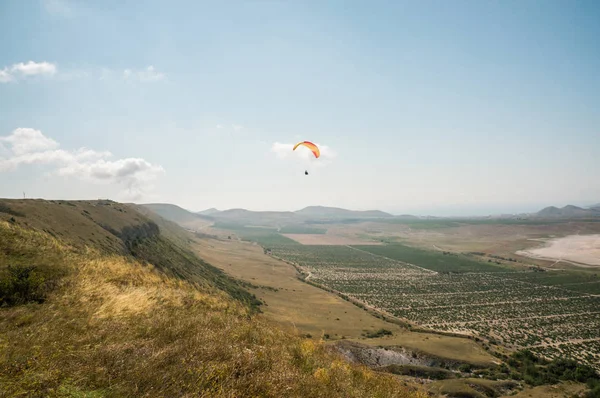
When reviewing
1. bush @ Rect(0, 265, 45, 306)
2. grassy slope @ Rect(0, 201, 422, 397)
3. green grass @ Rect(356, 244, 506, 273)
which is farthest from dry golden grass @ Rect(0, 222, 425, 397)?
green grass @ Rect(356, 244, 506, 273)

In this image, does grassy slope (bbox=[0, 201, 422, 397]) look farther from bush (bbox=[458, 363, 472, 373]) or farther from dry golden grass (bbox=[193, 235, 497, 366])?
bush (bbox=[458, 363, 472, 373])

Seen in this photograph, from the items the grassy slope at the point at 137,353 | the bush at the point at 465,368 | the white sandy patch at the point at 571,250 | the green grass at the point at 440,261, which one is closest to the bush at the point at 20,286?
the grassy slope at the point at 137,353

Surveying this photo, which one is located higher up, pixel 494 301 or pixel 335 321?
pixel 335 321

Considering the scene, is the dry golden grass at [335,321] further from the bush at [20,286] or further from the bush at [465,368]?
the bush at [20,286]

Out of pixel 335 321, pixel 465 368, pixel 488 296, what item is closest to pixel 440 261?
pixel 488 296

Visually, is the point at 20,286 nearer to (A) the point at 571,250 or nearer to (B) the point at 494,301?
(B) the point at 494,301

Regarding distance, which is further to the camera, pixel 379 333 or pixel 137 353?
pixel 379 333
